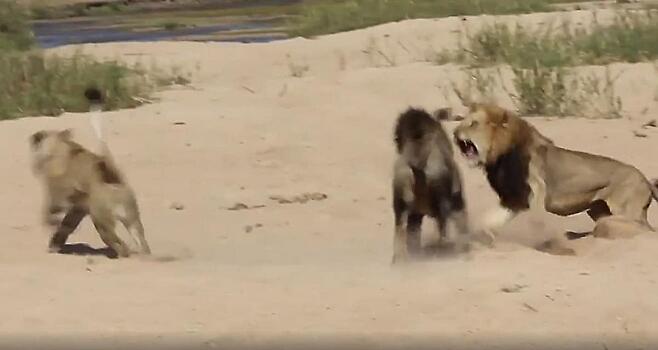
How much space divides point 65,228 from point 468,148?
267cm

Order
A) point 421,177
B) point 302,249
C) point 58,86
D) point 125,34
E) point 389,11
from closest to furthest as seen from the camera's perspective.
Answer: point 421,177, point 302,249, point 58,86, point 389,11, point 125,34

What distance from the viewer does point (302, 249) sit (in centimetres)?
914

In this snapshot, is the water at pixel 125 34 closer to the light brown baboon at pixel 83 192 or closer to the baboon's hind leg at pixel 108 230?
the light brown baboon at pixel 83 192

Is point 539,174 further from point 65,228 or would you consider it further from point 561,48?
point 561,48

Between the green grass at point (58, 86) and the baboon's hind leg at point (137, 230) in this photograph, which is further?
the green grass at point (58, 86)

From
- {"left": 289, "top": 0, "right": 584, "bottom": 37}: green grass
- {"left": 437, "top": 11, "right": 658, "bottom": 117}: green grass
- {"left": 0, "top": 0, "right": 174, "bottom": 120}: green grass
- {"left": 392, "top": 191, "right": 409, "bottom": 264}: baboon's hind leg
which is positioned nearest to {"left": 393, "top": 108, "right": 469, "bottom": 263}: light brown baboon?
{"left": 392, "top": 191, "right": 409, "bottom": 264}: baboon's hind leg

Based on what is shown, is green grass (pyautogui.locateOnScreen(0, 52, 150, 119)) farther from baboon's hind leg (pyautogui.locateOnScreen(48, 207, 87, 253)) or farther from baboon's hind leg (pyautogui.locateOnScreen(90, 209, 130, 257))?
baboon's hind leg (pyautogui.locateOnScreen(90, 209, 130, 257))

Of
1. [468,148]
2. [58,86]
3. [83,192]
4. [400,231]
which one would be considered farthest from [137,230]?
[58,86]

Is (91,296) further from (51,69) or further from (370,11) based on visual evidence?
(370,11)

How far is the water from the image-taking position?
98.8 ft

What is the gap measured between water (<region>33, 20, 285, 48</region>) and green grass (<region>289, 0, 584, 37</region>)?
105cm

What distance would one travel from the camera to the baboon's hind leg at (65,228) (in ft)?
29.0

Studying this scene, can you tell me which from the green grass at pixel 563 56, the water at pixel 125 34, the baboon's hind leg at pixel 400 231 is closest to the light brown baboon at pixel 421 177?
the baboon's hind leg at pixel 400 231

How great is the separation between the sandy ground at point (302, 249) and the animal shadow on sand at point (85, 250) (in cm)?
17
